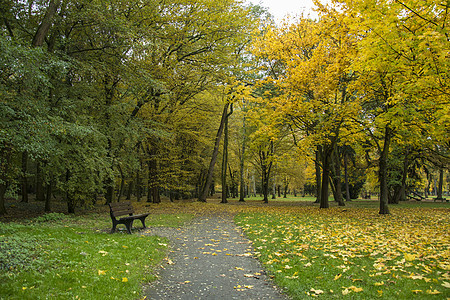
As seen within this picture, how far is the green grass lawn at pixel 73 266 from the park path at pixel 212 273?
1.16 ft

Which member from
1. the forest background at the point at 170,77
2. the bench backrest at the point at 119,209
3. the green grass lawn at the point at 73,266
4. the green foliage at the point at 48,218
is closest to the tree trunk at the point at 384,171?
the forest background at the point at 170,77

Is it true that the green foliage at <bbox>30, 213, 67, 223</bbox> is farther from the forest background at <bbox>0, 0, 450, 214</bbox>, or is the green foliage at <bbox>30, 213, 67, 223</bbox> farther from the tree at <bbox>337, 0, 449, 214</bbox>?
the tree at <bbox>337, 0, 449, 214</bbox>

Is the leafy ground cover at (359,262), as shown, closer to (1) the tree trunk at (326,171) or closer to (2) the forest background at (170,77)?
(2) the forest background at (170,77)

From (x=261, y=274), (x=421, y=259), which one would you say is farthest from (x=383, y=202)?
(x=261, y=274)

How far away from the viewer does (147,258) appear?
5.80 m

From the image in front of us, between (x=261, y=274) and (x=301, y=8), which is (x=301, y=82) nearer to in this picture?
(x=301, y=8)

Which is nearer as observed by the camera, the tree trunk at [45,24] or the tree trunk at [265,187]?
the tree trunk at [45,24]

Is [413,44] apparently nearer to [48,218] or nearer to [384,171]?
[384,171]

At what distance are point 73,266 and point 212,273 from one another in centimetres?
246

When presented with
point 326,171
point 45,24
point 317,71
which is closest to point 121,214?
point 45,24

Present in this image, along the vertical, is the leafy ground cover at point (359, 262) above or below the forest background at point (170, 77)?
below

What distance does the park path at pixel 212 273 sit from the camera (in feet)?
14.0

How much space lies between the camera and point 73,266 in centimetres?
475

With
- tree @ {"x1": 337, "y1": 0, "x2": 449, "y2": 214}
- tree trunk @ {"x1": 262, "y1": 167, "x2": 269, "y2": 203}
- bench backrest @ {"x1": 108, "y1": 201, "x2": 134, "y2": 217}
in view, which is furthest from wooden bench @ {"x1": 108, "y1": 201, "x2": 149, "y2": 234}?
tree trunk @ {"x1": 262, "y1": 167, "x2": 269, "y2": 203}
